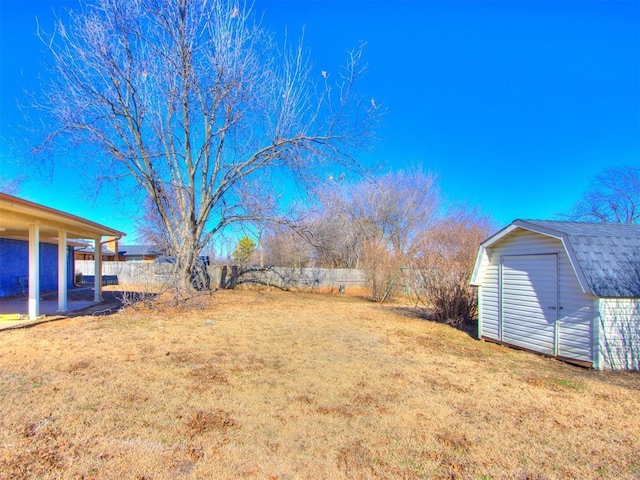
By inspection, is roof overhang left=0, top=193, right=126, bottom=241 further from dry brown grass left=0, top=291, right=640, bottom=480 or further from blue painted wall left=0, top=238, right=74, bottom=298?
blue painted wall left=0, top=238, right=74, bottom=298

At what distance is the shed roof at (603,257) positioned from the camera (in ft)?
17.7

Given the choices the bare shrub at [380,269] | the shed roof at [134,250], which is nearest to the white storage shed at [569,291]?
the bare shrub at [380,269]

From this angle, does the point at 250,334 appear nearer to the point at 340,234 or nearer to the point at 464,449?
the point at 464,449

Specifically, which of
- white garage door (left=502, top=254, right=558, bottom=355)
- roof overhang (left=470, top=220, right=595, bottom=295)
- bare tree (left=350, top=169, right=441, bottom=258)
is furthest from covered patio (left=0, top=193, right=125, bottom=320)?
bare tree (left=350, top=169, right=441, bottom=258)

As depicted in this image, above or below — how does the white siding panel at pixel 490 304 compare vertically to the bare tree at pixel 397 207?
below

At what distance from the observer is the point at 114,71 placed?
10703mm

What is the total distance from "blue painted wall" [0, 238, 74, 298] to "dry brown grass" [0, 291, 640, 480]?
8547 millimetres

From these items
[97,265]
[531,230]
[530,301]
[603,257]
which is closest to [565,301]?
[530,301]

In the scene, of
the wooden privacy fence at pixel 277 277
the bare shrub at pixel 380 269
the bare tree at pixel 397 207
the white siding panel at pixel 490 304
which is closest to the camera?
the white siding panel at pixel 490 304

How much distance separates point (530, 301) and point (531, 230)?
132 centimetres

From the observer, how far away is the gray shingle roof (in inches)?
212

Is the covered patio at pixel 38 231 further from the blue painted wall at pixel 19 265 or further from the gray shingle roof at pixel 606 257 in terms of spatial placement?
the gray shingle roof at pixel 606 257

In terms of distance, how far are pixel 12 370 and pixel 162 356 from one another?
1783 millimetres

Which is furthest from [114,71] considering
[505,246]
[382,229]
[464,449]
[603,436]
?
[382,229]
